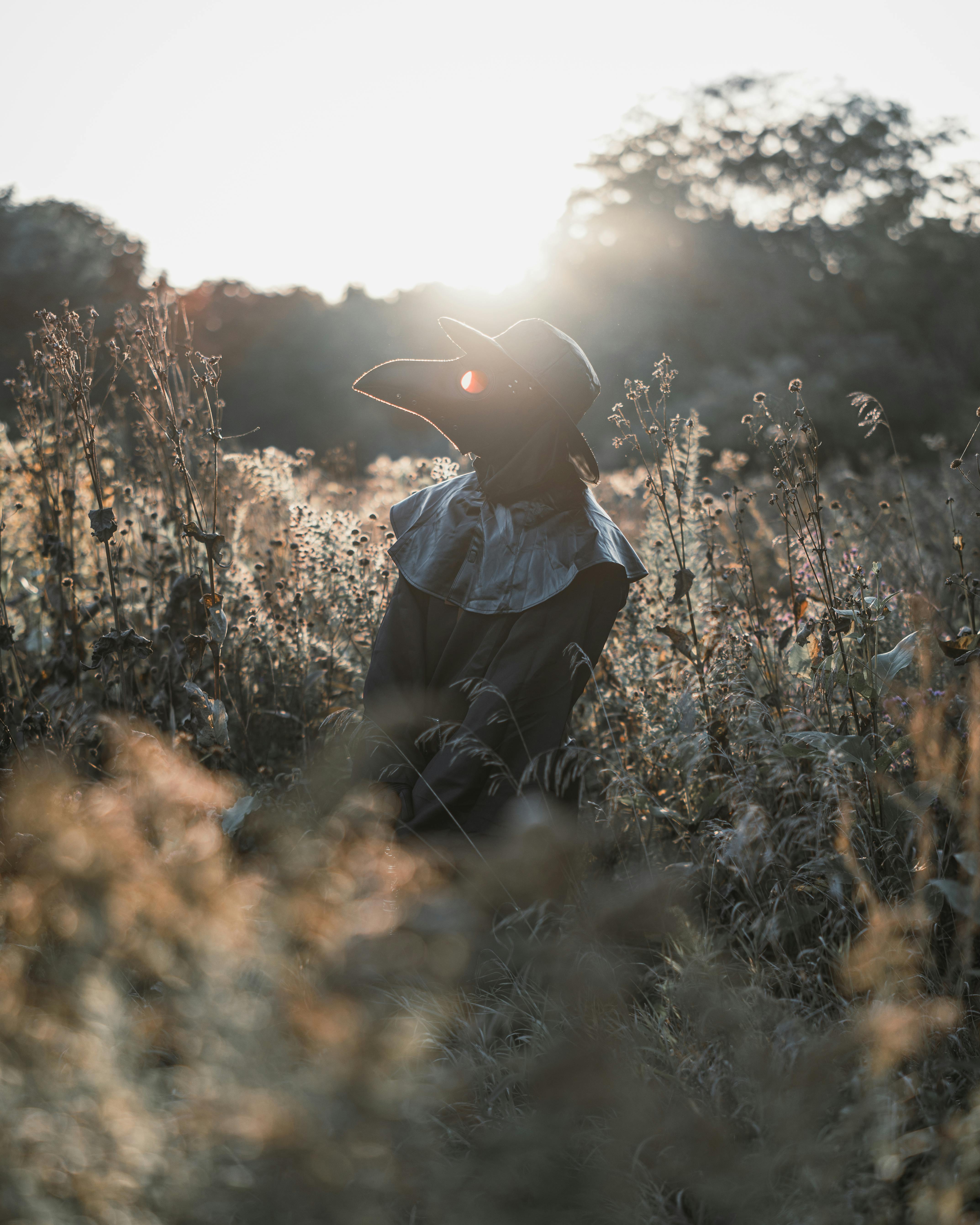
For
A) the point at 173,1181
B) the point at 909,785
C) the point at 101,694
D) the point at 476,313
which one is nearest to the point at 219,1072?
the point at 173,1181

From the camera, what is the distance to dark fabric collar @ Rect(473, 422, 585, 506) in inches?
82.1

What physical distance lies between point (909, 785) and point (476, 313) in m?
14.8

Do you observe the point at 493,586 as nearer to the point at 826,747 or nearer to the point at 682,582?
the point at 682,582

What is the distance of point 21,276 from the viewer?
54.0 feet

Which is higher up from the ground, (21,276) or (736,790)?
(21,276)

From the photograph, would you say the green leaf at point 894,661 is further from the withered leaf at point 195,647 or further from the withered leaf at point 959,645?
the withered leaf at point 195,647

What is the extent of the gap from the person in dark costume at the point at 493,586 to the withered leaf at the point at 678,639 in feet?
0.52

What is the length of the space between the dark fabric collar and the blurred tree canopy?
9503mm

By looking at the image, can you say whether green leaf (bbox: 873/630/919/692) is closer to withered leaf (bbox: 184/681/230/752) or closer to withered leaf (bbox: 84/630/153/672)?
withered leaf (bbox: 184/681/230/752)

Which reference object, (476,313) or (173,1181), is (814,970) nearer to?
(173,1181)

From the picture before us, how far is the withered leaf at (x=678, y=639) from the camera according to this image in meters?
2.15

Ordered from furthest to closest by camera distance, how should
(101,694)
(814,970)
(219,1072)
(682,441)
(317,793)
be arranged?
(682,441) → (101,694) → (317,793) → (814,970) → (219,1072)

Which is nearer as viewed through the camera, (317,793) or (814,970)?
(814,970)

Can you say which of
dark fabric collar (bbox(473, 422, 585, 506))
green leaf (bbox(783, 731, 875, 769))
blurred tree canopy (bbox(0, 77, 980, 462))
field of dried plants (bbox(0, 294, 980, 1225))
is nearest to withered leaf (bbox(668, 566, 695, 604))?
field of dried plants (bbox(0, 294, 980, 1225))
